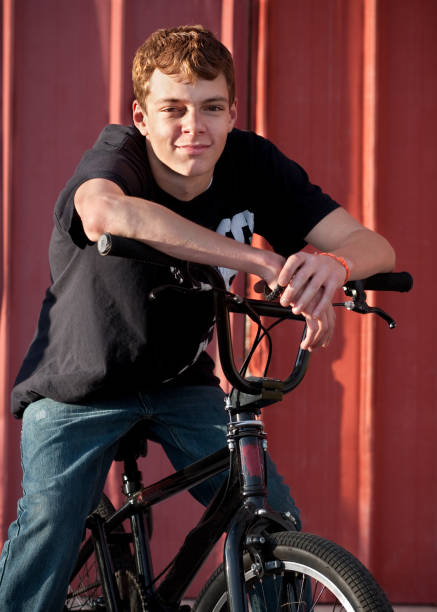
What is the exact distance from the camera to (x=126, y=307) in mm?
2094

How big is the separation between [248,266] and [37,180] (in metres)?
2.41

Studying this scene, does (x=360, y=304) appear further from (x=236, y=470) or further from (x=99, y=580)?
(x=99, y=580)

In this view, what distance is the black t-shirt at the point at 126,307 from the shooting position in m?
2.08

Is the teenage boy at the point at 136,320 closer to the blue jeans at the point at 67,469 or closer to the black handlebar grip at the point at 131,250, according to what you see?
the blue jeans at the point at 67,469

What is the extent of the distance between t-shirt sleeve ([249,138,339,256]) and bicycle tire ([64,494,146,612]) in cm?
100

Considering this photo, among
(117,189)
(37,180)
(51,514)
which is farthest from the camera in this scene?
(37,180)

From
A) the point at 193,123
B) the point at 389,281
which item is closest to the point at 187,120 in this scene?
the point at 193,123

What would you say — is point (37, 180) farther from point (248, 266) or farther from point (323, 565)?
point (323, 565)

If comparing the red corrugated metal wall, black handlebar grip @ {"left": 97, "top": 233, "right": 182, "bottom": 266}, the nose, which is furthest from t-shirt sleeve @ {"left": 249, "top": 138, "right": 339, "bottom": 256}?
the red corrugated metal wall

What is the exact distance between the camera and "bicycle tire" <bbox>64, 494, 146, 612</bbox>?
7.59 feet

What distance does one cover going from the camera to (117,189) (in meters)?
1.78

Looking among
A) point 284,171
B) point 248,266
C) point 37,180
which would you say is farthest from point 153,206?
point 37,180

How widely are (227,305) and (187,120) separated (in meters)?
0.57

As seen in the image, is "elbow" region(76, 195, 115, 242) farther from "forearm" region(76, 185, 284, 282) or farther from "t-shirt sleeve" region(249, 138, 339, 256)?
"t-shirt sleeve" region(249, 138, 339, 256)
